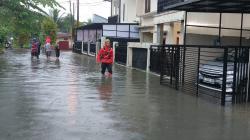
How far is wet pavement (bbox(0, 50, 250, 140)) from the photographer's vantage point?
8.48 metres

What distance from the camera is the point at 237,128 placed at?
9.47m

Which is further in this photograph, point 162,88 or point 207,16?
point 207,16

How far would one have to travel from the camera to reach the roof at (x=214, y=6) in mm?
13867

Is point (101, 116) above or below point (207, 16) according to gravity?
below

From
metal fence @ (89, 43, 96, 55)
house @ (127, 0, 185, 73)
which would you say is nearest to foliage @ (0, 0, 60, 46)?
house @ (127, 0, 185, 73)

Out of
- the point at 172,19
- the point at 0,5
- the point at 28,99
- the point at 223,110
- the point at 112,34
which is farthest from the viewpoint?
the point at 112,34

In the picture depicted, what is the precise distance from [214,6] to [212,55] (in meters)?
2.75

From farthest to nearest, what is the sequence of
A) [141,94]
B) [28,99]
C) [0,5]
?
[0,5] < [141,94] < [28,99]

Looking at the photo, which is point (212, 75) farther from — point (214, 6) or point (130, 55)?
point (130, 55)

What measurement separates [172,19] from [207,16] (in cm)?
320

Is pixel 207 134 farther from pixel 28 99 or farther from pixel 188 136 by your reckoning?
pixel 28 99

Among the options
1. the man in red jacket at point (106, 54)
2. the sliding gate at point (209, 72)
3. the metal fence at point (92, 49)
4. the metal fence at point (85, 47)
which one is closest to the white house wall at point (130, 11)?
the metal fence at point (92, 49)

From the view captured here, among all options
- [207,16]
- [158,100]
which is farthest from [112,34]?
[158,100]

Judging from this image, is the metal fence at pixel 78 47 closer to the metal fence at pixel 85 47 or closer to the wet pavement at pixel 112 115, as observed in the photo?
the metal fence at pixel 85 47
